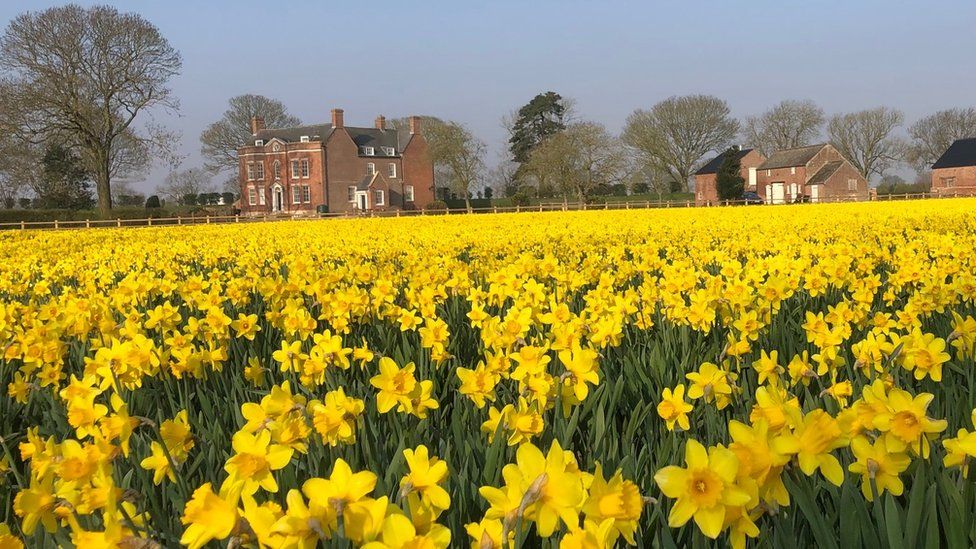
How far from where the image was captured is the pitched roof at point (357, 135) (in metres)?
64.4

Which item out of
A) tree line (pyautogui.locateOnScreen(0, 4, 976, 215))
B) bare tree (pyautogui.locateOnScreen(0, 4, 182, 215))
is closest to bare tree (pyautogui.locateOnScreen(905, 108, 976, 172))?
tree line (pyautogui.locateOnScreen(0, 4, 976, 215))

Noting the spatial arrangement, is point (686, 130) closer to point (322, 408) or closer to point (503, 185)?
point (503, 185)

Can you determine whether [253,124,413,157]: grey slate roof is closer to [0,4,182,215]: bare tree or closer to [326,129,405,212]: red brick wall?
[326,129,405,212]: red brick wall

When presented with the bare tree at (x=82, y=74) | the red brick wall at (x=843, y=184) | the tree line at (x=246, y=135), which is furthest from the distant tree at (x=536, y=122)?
the bare tree at (x=82, y=74)

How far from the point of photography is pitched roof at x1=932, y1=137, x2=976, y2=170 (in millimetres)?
61031

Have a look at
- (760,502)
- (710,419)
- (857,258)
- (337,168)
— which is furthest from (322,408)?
(337,168)

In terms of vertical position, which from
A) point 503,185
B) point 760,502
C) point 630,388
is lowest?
point 630,388

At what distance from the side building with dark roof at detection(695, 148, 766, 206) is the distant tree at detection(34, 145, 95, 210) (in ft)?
152

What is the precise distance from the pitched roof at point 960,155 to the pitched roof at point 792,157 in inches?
381

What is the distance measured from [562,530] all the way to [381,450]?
2.59ft

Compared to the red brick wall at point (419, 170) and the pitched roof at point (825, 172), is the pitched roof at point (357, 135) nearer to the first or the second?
the red brick wall at point (419, 170)

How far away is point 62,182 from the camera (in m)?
51.5

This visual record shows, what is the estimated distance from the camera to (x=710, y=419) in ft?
6.77

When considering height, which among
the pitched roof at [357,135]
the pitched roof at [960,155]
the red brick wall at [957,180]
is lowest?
the red brick wall at [957,180]
